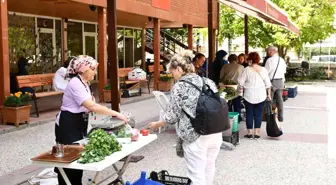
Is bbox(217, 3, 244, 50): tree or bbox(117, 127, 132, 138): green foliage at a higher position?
bbox(217, 3, 244, 50): tree

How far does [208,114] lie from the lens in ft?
13.0

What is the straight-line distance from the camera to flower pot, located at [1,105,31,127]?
29.1 feet

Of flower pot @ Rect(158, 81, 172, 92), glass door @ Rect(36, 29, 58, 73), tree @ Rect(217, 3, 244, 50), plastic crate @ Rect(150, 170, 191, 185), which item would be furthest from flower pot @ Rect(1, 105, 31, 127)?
tree @ Rect(217, 3, 244, 50)

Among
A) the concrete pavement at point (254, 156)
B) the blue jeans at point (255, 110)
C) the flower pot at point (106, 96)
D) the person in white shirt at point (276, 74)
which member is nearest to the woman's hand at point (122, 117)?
the concrete pavement at point (254, 156)

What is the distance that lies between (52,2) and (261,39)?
45.4 ft

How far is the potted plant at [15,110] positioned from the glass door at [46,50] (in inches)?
268

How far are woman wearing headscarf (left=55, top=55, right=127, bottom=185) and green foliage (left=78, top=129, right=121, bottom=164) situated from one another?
1.14 feet

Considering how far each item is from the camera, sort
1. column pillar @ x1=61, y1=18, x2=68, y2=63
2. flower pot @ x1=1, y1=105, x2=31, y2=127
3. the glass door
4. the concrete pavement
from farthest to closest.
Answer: column pillar @ x1=61, y1=18, x2=68, y2=63 < the glass door < flower pot @ x1=1, y1=105, x2=31, y2=127 < the concrete pavement

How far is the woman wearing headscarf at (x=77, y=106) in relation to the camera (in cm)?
412

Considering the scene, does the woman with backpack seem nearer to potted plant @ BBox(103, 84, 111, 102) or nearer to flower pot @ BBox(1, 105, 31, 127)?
flower pot @ BBox(1, 105, 31, 127)

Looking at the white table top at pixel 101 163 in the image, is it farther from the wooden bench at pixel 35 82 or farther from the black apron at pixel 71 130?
the wooden bench at pixel 35 82

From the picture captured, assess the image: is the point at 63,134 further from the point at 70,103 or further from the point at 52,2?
the point at 52,2

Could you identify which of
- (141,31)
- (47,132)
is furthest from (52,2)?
(141,31)

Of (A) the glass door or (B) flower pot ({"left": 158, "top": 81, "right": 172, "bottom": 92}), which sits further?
(B) flower pot ({"left": 158, "top": 81, "right": 172, "bottom": 92})
